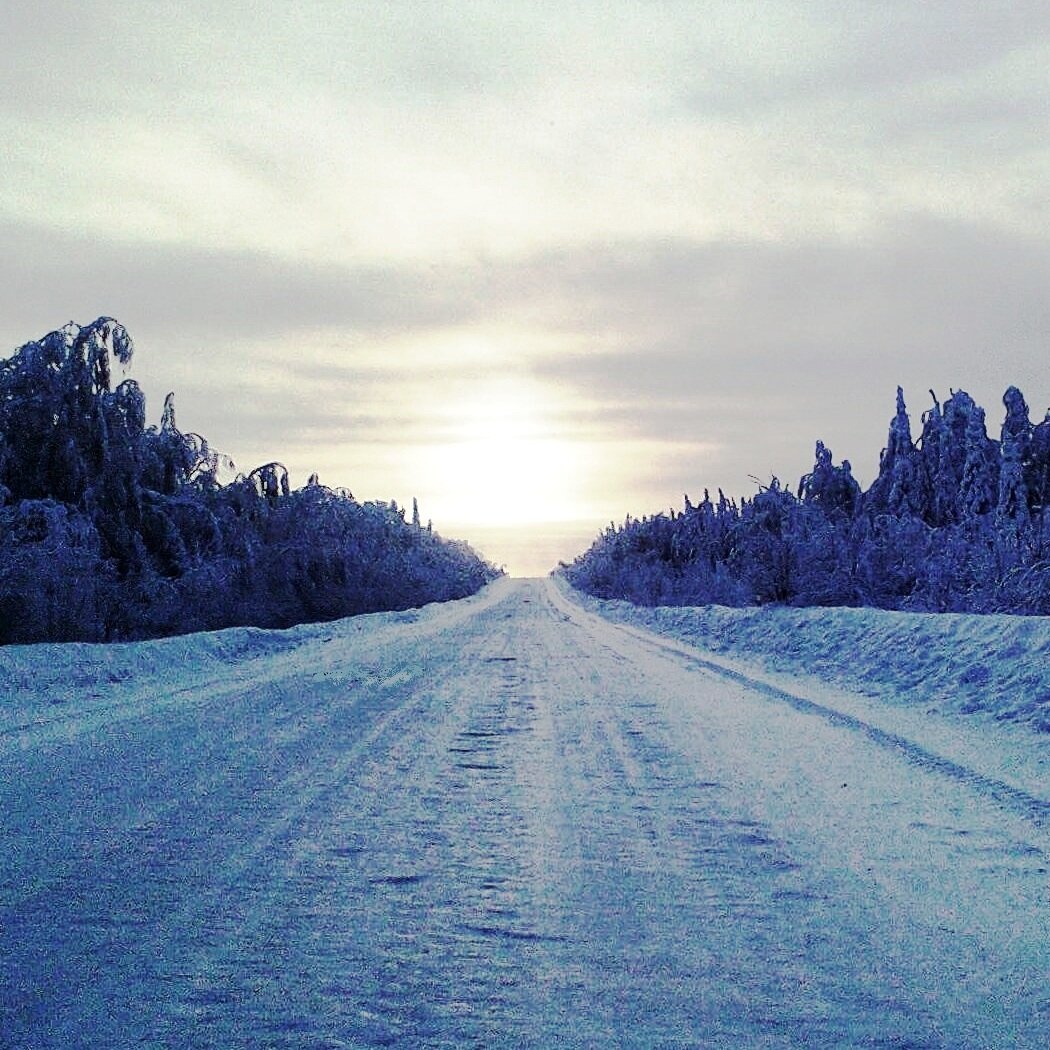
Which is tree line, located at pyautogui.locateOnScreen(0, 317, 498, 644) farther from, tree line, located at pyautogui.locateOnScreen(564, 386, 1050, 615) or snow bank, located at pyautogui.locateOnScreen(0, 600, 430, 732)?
tree line, located at pyautogui.locateOnScreen(564, 386, 1050, 615)

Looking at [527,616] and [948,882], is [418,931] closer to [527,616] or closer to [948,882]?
[948,882]

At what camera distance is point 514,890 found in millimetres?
4711

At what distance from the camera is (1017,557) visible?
66.9 ft

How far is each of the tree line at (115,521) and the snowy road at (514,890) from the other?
33.5 feet

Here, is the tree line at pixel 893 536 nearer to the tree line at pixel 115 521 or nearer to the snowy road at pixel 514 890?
the snowy road at pixel 514 890

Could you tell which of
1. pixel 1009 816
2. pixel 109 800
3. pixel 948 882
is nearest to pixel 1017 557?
pixel 1009 816

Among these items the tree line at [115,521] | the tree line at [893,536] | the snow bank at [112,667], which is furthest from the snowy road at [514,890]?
the tree line at [893,536]

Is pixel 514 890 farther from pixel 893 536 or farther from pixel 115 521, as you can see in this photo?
pixel 893 536

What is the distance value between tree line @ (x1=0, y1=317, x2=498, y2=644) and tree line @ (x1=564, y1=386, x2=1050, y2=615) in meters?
15.5

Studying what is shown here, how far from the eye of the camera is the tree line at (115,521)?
18.8m

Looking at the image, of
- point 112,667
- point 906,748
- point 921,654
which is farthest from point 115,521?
point 906,748

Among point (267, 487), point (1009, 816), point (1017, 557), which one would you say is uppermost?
point (267, 487)

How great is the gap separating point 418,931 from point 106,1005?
1245mm

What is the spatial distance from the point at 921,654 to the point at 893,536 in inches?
597
